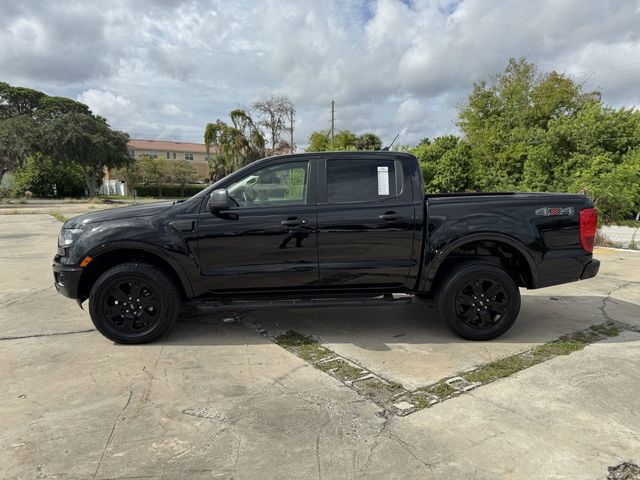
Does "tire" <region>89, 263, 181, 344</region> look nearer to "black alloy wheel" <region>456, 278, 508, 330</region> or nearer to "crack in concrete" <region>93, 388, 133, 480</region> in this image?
"crack in concrete" <region>93, 388, 133, 480</region>

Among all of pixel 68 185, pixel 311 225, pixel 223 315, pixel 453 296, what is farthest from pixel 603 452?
pixel 68 185

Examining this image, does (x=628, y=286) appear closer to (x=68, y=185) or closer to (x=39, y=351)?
(x=39, y=351)

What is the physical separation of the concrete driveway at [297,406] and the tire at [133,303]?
171mm

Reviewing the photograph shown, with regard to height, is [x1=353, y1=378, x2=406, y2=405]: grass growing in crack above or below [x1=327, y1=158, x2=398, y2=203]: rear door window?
below

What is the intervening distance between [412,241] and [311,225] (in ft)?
3.23

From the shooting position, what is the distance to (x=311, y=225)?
13.8 feet

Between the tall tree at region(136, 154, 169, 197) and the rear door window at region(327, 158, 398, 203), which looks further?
the tall tree at region(136, 154, 169, 197)

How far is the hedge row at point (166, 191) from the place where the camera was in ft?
195

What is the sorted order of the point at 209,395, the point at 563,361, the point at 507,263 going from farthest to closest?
the point at 507,263 < the point at 563,361 < the point at 209,395

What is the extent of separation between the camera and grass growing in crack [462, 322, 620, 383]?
3641mm

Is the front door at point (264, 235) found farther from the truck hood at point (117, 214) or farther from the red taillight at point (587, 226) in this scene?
the red taillight at point (587, 226)

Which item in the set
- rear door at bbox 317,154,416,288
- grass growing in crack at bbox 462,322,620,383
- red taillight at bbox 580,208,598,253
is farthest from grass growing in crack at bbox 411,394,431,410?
red taillight at bbox 580,208,598,253

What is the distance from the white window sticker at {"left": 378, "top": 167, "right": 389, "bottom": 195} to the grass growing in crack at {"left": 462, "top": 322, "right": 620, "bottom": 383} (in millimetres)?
1822

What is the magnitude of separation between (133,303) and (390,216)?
2.60 meters
